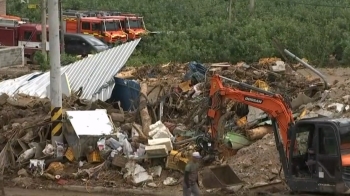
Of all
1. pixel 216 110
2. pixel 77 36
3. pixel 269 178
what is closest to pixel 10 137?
pixel 216 110

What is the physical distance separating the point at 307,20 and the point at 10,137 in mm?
33891

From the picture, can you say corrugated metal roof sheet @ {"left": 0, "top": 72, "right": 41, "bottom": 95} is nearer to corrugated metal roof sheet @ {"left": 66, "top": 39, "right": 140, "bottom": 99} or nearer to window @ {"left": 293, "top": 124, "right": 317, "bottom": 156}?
corrugated metal roof sheet @ {"left": 66, "top": 39, "right": 140, "bottom": 99}

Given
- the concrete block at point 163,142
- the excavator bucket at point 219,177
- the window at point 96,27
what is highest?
the concrete block at point 163,142

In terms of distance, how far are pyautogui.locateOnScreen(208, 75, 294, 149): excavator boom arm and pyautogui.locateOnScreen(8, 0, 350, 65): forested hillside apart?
14.6 meters

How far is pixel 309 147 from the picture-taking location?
45.8 ft

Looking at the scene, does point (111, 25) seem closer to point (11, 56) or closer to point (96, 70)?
point (11, 56)

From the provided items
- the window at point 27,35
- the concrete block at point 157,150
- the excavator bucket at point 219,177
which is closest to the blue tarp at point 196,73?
the concrete block at point 157,150

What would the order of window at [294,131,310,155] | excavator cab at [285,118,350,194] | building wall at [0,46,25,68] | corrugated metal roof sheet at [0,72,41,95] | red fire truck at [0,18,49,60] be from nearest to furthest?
1. excavator cab at [285,118,350,194]
2. window at [294,131,310,155]
3. corrugated metal roof sheet at [0,72,41,95]
4. building wall at [0,46,25,68]
5. red fire truck at [0,18,49,60]

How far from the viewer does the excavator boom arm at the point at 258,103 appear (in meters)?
15.5

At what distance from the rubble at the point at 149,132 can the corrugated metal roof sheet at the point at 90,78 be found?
1.00 m

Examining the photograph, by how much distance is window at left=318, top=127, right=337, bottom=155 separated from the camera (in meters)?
13.3

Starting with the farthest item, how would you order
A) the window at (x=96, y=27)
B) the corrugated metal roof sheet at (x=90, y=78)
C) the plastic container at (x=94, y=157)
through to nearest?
the window at (x=96, y=27) → the corrugated metal roof sheet at (x=90, y=78) → the plastic container at (x=94, y=157)

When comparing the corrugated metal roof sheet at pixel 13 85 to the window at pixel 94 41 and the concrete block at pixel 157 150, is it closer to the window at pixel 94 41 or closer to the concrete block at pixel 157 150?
the concrete block at pixel 157 150

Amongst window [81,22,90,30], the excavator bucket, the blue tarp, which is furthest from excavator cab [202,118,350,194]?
window [81,22,90,30]
